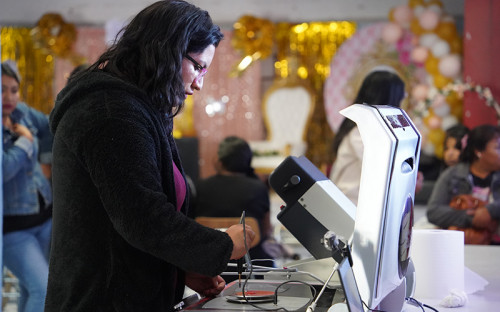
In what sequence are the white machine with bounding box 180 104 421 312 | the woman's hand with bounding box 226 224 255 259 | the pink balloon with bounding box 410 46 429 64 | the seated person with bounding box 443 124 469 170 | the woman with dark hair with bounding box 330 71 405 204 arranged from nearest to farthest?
the white machine with bounding box 180 104 421 312 < the woman's hand with bounding box 226 224 255 259 < the woman with dark hair with bounding box 330 71 405 204 < the seated person with bounding box 443 124 469 170 < the pink balloon with bounding box 410 46 429 64

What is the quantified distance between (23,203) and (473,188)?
206 centimetres

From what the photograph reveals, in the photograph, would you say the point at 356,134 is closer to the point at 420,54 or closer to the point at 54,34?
the point at 420,54

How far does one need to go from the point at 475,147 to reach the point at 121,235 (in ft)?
8.10

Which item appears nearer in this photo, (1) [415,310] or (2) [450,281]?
(1) [415,310]

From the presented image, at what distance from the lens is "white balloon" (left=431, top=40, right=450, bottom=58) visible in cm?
782

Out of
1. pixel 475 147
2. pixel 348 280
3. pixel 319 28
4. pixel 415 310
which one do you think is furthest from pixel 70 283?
pixel 319 28

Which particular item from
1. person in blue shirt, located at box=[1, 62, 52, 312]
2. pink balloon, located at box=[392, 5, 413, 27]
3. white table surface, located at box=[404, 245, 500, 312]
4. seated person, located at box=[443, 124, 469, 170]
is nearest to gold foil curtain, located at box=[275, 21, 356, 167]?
pink balloon, located at box=[392, 5, 413, 27]

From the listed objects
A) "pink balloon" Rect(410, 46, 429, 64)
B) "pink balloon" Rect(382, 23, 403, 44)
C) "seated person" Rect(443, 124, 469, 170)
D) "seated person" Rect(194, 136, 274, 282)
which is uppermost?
"pink balloon" Rect(382, 23, 403, 44)

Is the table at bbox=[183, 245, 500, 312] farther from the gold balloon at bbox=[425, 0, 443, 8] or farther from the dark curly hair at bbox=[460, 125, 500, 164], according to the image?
the gold balloon at bbox=[425, 0, 443, 8]

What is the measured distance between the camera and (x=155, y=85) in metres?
1.31

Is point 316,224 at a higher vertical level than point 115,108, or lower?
lower

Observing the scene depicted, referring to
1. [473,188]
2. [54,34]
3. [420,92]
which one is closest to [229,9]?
[54,34]

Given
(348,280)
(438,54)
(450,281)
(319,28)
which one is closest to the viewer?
(348,280)

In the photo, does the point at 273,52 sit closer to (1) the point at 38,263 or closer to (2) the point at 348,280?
(1) the point at 38,263
